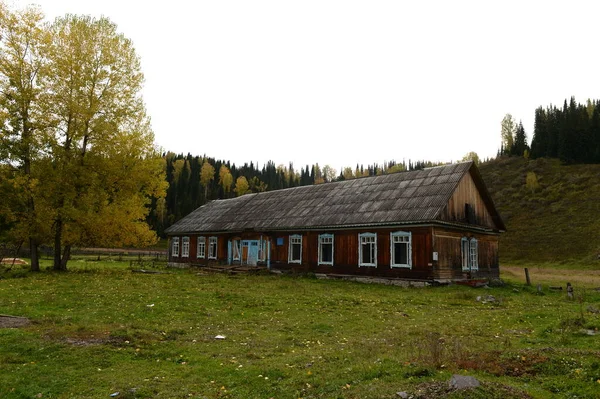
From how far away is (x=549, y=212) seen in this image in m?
71.3

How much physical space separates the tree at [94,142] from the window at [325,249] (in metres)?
12.3

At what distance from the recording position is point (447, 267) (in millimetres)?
23531

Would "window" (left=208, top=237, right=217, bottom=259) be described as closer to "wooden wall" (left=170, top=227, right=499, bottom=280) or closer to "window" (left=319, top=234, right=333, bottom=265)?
"wooden wall" (left=170, top=227, right=499, bottom=280)

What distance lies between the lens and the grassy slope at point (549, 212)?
54.8 meters

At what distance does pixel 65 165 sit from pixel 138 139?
504 centimetres

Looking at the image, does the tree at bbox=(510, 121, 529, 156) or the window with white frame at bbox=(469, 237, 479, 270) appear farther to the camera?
the tree at bbox=(510, 121, 529, 156)

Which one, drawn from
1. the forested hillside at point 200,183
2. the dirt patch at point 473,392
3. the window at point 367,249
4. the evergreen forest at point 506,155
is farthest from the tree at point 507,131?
the dirt patch at point 473,392

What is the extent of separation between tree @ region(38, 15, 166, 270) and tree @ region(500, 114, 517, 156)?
112 meters

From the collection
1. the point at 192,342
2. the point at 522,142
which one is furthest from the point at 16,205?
the point at 522,142

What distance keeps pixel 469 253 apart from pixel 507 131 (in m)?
106

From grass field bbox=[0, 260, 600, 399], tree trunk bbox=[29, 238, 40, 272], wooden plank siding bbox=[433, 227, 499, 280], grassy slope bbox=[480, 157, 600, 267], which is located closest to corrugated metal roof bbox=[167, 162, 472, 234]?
wooden plank siding bbox=[433, 227, 499, 280]

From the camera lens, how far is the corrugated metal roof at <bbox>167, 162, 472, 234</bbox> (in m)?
24.7

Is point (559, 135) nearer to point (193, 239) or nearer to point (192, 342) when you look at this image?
point (193, 239)

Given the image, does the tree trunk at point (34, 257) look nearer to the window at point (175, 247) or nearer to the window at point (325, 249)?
the window at point (175, 247)
